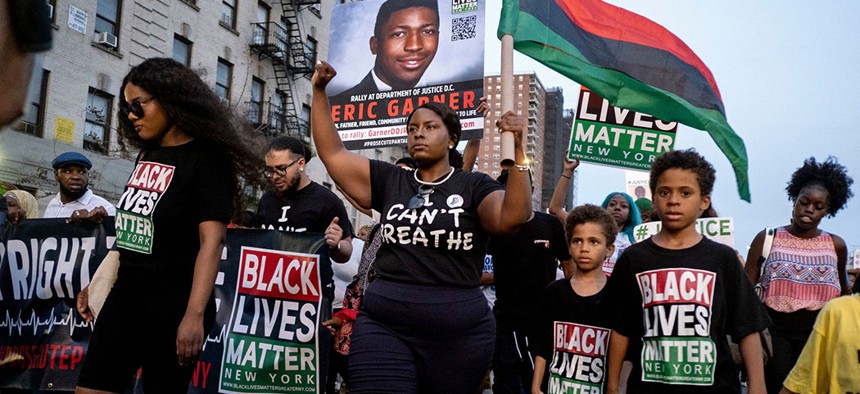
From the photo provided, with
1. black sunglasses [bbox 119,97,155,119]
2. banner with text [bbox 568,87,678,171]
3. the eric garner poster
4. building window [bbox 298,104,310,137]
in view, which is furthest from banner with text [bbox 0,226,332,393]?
building window [bbox 298,104,310,137]

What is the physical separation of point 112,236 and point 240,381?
1639mm

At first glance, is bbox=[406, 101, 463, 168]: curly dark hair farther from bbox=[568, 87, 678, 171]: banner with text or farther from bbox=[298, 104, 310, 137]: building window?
bbox=[298, 104, 310, 137]: building window

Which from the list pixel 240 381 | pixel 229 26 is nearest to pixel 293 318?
pixel 240 381

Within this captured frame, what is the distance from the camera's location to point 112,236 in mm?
6297

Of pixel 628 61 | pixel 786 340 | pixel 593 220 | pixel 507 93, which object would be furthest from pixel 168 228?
pixel 628 61

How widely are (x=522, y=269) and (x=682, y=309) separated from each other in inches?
87.9

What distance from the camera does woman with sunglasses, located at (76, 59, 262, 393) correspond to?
132 inches

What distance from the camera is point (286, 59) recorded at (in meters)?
29.6

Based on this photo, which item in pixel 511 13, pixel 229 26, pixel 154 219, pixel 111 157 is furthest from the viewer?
pixel 229 26

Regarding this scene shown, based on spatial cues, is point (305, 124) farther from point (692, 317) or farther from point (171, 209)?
point (692, 317)

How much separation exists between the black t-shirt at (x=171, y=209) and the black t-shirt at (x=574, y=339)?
2.29 m

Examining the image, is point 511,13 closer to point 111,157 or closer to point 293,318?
point 293,318

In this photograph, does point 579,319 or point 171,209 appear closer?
point 171,209

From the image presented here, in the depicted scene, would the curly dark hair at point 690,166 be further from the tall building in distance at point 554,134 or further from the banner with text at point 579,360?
the tall building in distance at point 554,134
